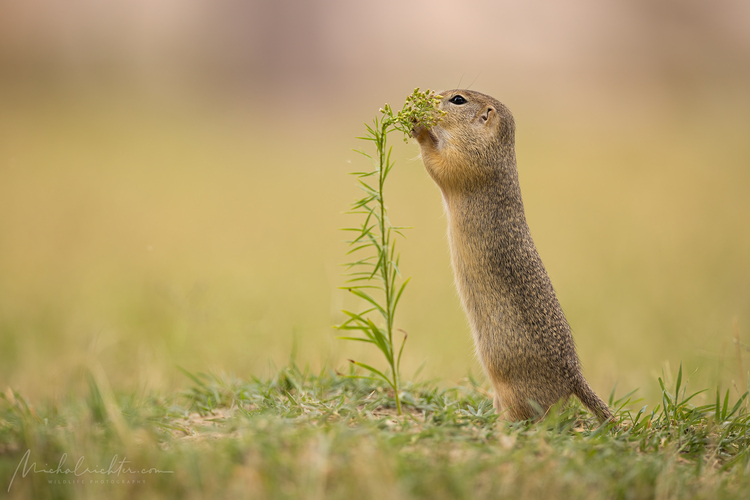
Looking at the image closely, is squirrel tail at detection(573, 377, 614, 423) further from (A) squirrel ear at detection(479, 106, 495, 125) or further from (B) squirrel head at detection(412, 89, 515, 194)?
(A) squirrel ear at detection(479, 106, 495, 125)

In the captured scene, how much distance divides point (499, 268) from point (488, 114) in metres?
1.43

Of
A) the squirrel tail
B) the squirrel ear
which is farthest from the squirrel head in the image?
the squirrel tail

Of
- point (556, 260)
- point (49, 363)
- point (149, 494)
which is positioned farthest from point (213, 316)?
point (556, 260)

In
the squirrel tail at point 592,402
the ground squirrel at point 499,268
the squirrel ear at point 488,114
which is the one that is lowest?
the squirrel tail at point 592,402

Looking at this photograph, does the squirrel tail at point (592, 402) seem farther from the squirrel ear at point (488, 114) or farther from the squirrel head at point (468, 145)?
the squirrel ear at point (488, 114)

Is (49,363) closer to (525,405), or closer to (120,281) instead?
(120,281)

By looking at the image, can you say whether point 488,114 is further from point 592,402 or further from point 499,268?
point 592,402

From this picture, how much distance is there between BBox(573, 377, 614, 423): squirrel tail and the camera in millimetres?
3725

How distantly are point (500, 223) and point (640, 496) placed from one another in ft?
6.90

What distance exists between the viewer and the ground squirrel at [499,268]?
3793mm

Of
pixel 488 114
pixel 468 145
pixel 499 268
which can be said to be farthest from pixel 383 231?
pixel 488 114

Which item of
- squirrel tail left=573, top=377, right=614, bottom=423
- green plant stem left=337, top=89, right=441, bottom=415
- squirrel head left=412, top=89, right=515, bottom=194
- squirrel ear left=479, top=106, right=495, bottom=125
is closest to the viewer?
green plant stem left=337, top=89, right=441, bottom=415

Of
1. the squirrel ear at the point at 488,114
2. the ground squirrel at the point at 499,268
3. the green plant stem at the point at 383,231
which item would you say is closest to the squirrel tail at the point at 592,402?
the ground squirrel at the point at 499,268

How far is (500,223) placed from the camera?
13.6 ft
